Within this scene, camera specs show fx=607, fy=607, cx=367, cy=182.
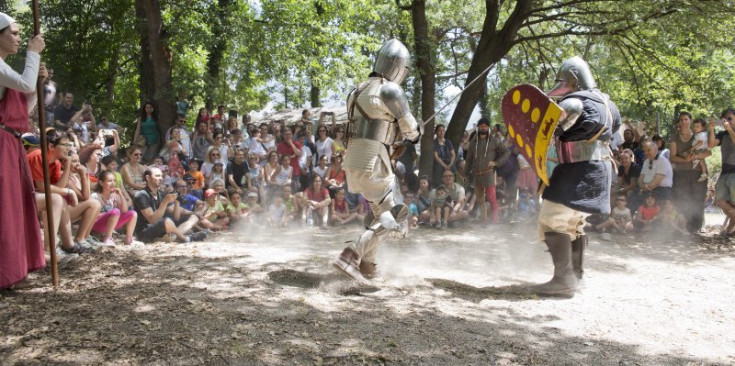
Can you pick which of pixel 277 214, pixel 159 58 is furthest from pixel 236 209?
pixel 159 58

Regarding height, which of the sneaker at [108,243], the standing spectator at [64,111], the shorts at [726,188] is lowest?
the sneaker at [108,243]

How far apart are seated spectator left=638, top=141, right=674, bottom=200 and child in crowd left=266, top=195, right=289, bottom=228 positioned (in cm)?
540

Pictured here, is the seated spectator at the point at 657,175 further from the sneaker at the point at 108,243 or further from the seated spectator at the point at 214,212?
the sneaker at the point at 108,243

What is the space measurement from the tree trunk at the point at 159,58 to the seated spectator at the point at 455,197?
4761 mm

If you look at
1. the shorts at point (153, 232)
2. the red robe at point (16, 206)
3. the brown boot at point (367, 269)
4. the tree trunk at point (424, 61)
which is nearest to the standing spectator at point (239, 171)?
the shorts at point (153, 232)

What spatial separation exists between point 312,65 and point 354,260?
1170 centimetres

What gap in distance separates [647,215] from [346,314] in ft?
21.8

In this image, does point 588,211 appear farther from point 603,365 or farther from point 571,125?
point 603,365

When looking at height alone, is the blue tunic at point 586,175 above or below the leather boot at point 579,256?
above

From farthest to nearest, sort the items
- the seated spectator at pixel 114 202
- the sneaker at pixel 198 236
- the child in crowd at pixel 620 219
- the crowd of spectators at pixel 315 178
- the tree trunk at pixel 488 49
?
the tree trunk at pixel 488 49, the child in crowd at pixel 620 219, the crowd of spectators at pixel 315 178, the sneaker at pixel 198 236, the seated spectator at pixel 114 202

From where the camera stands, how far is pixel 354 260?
483 cm

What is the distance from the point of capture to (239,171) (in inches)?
373

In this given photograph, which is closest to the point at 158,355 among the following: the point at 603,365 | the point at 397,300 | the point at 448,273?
the point at 397,300

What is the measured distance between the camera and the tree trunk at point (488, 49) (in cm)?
1075
